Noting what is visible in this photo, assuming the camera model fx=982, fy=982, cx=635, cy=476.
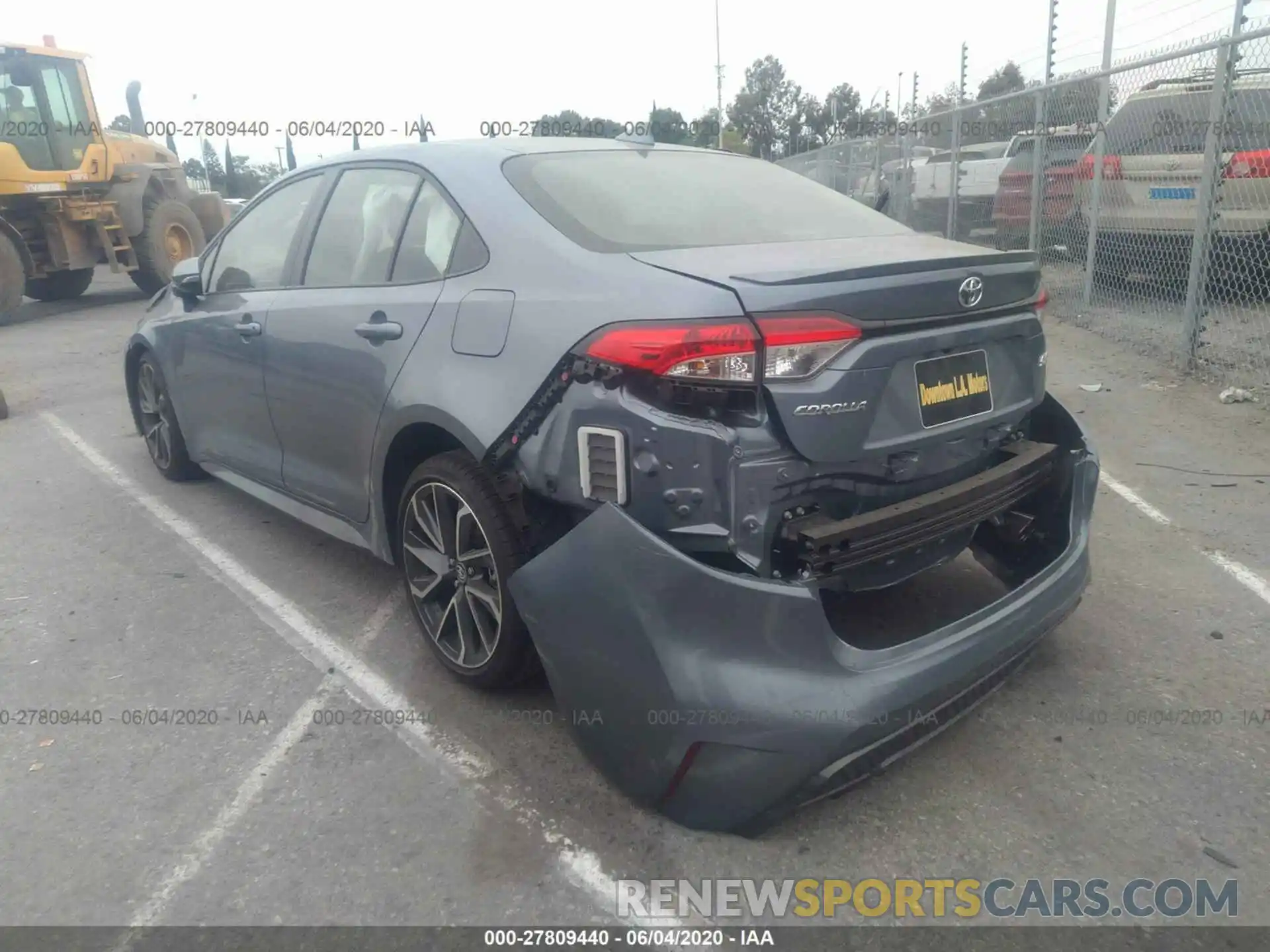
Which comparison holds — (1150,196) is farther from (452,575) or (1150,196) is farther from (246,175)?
(246,175)

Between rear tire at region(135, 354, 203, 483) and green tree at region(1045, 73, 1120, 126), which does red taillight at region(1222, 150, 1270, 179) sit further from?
rear tire at region(135, 354, 203, 483)

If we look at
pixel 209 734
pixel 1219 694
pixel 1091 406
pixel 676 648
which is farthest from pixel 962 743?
pixel 1091 406

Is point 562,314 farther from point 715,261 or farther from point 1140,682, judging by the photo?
point 1140,682

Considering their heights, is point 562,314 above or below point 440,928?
above

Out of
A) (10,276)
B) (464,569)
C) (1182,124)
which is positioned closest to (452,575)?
(464,569)

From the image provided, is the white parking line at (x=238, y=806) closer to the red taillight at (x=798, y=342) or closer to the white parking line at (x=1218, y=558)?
the red taillight at (x=798, y=342)

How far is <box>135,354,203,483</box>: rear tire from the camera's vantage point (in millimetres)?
5285

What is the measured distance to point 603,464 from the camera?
8.11 ft

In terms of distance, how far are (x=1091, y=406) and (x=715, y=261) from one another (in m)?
4.59

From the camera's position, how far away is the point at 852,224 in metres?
3.29

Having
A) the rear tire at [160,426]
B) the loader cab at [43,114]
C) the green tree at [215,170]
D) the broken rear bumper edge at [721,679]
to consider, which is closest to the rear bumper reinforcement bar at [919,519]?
the broken rear bumper edge at [721,679]

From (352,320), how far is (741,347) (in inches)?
67.3

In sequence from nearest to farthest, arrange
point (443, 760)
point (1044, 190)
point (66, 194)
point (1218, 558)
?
point (443, 760) → point (1218, 558) → point (1044, 190) → point (66, 194)

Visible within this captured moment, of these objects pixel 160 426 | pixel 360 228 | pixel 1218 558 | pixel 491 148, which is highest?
pixel 491 148
